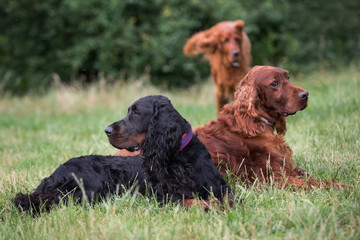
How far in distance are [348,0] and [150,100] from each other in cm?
1547

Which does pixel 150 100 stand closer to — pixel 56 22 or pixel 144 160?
pixel 144 160

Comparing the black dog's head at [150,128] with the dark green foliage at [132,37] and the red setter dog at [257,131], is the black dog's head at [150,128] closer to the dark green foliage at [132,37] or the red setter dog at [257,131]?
the red setter dog at [257,131]

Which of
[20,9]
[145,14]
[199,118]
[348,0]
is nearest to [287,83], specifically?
[199,118]

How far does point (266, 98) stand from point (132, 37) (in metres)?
9.15

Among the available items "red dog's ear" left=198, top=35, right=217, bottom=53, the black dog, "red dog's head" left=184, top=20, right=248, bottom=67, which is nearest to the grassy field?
the black dog

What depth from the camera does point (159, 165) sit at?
2723 mm

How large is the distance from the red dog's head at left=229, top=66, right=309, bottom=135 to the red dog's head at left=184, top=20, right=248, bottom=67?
9.54ft

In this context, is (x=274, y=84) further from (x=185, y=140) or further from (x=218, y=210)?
(x=218, y=210)

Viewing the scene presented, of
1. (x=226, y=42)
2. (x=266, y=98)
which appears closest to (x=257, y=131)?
(x=266, y=98)

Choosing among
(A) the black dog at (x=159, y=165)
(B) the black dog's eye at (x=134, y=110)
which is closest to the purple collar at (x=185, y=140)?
(A) the black dog at (x=159, y=165)

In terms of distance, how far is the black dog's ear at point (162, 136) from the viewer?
2676mm

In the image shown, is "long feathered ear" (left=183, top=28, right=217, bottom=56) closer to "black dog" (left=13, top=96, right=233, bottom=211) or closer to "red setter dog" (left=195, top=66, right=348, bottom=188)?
"red setter dog" (left=195, top=66, right=348, bottom=188)

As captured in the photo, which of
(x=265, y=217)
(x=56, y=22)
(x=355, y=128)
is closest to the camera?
A: (x=265, y=217)

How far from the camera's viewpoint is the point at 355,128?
4262 millimetres
